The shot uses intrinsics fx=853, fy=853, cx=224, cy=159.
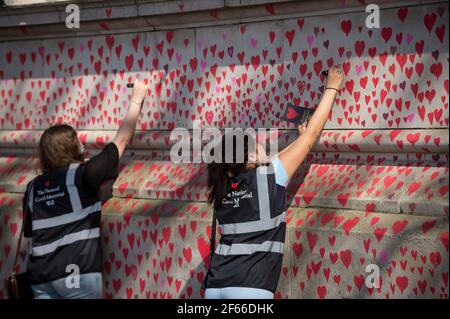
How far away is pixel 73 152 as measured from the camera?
5.54 metres

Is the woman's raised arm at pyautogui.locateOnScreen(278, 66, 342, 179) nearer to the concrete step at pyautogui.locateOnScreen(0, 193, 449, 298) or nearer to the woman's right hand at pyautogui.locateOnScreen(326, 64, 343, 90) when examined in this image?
the woman's right hand at pyautogui.locateOnScreen(326, 64, 343, 90)

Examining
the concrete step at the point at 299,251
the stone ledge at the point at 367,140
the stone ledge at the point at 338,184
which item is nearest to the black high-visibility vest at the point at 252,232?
the concrete step at the point at 299,251

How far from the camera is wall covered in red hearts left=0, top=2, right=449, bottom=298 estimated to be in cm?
514

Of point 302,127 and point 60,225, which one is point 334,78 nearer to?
point 302,127

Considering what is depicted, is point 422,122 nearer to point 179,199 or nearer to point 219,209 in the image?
point 219,209

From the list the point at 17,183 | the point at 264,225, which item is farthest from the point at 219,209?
the point at 17,183

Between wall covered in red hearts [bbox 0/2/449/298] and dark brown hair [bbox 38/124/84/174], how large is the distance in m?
0.92

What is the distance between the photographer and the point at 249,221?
4812 millimetres

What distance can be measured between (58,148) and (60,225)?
1.62 ft

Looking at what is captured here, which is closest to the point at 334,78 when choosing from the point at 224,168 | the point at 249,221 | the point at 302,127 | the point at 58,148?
the point at 302,127

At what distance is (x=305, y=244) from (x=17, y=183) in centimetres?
272

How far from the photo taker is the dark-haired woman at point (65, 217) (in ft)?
17.8

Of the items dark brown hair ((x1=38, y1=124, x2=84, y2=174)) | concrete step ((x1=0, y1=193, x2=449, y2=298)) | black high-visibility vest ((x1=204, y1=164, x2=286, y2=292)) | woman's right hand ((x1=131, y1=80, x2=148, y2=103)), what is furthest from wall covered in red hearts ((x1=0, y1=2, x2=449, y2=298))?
dark brown hair ((x1=38, y1=124, x2=84, y2=174))

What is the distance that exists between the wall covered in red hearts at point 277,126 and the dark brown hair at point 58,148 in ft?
3.01
